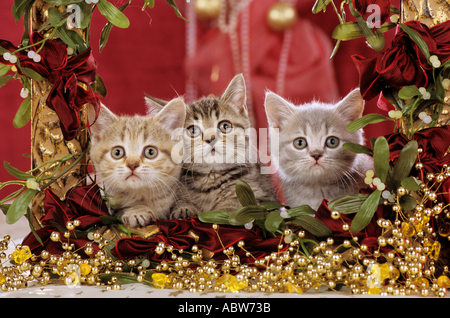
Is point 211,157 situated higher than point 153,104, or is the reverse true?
point 153,104

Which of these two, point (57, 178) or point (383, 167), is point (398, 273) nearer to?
point (383, 167)

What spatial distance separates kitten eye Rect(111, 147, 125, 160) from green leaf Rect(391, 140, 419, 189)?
468mm

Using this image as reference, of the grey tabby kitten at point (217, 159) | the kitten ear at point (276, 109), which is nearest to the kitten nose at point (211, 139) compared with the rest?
Result: the grey tabby kitten at point (217, 159)

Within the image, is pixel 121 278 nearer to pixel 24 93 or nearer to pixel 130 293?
pixel 130 293

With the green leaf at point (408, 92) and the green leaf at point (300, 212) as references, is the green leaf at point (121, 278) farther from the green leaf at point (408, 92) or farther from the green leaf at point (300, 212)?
the green leaf at point (408, 92)

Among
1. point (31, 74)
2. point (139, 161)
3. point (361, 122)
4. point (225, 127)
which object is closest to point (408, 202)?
point (361, 122)

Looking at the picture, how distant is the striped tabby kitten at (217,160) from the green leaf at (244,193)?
8cm

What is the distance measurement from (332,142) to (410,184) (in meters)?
0.18

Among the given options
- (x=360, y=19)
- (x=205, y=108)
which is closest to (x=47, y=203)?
(x=205, y=108)

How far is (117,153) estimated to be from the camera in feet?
2.17

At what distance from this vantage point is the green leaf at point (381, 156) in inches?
20.0

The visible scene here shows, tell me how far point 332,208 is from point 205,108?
319 mm

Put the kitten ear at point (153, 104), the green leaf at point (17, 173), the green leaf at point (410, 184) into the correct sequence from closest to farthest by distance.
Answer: the green leaf at point (410, 184), the green leaf at point (17, 173), the kitten ear at point (153, 104)

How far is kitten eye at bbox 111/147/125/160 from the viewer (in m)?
0.66
